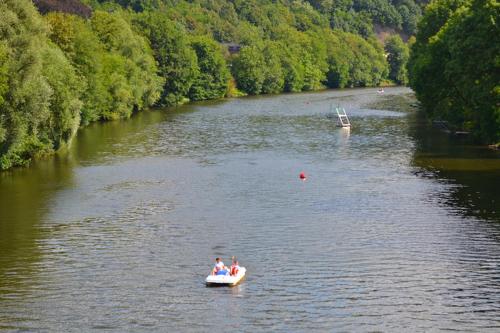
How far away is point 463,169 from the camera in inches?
2896

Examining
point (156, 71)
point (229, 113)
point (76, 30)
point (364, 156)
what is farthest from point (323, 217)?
point (156, 71)

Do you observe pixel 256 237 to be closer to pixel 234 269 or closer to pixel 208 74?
pixel 234 269

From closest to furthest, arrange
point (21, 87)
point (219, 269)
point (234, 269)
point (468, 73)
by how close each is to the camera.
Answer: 1. point (219, 269)
2. point (234, 269)
3. point (21, 87)
4. point (468, 73)

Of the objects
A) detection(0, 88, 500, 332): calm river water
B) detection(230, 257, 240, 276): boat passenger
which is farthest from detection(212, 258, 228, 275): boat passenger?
detection(0, 88, 500, 332): calm river water

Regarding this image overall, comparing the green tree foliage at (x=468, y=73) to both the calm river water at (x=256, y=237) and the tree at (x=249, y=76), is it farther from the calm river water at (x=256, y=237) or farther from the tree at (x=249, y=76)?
the tree at (x=249, y=76)

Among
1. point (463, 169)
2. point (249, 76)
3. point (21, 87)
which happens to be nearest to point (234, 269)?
A: point (21, 87)

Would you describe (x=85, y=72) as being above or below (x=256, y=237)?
above

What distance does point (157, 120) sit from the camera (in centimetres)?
12138

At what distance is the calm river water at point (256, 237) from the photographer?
38.4m

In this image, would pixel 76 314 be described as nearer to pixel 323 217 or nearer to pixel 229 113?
pixel 323 217

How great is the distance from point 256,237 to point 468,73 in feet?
142

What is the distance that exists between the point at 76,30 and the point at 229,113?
32621 millimetres

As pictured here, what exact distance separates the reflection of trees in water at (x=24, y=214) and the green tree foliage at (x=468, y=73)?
133 ft

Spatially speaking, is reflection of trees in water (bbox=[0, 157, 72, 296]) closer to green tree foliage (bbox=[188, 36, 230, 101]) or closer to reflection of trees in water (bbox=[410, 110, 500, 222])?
reflection of trees in water (bbox=[410, 110, 500, 222])
